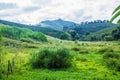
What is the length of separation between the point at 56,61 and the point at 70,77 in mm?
13532

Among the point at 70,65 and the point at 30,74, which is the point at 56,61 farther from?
the point at 30,74

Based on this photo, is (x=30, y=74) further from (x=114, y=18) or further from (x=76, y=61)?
(x=114, y=18)

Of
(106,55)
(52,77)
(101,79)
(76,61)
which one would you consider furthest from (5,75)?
(106,55)

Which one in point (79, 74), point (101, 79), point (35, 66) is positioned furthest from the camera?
point (35, 66)

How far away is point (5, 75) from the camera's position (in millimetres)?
50906

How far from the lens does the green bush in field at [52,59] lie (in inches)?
2388

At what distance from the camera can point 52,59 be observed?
6138cm

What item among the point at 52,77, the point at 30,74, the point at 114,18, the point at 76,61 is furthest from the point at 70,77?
the point at 114,18

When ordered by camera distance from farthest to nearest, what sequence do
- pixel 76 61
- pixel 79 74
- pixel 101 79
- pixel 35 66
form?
pixel 76 61
pixel 35 66
pixel 79 74
pixel 101 79

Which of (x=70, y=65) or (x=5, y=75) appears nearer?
(x=5, y=75)

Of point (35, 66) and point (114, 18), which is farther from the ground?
point (114, 18)

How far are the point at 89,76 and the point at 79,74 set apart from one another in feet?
7.98

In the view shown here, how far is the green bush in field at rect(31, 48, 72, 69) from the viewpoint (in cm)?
6066

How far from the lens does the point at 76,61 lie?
68875 millimetres
